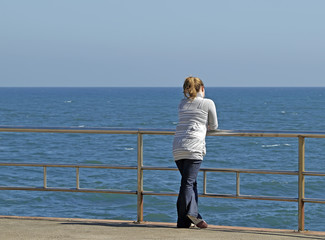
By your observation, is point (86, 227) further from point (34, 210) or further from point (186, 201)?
point (34, 210)

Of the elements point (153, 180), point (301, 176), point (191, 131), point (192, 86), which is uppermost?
point (192, 86)

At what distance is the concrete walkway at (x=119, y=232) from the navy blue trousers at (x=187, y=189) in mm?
173

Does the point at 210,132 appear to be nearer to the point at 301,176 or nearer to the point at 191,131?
the point at 191,131

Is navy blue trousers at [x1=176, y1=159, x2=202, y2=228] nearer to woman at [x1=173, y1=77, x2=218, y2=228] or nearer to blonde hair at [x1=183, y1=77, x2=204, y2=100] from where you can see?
woman at [x1=173, y1=77, x2=218, y2=228]

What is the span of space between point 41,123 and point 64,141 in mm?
20767

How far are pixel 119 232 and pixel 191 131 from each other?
118 centimetres

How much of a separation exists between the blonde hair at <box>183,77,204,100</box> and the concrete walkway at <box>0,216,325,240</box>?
4.25 feet

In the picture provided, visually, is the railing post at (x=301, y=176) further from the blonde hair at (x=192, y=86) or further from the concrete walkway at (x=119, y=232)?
the blonde hair at (x=192, y=86)

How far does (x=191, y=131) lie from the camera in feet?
20.6

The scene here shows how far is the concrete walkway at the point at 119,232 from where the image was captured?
6.09 metres

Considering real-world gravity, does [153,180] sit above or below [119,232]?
above

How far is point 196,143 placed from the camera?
20.6 feet

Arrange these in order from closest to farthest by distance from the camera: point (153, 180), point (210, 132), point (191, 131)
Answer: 1. point (191, 131)
2. point (210, 132)
3. point (153, 180)

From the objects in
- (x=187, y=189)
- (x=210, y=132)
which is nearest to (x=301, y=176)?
(x=210, y=132)
